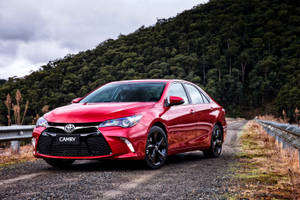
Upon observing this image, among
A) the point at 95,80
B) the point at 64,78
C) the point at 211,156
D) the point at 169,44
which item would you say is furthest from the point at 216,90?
the point at 211,156

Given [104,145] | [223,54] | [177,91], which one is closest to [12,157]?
[104,145]

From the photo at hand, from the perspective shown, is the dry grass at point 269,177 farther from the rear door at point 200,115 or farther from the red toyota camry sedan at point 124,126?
the red toyota camry sedan at point 124,126

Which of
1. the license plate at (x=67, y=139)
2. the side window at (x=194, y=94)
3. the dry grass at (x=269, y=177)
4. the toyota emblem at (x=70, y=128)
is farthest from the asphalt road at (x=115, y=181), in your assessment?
the side window at (x=194, y=94)

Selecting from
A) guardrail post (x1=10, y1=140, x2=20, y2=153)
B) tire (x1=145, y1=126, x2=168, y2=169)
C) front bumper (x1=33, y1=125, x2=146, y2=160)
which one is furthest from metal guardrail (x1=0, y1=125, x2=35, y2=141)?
tire (x1=145, y1=126, x2=168, y2=169)

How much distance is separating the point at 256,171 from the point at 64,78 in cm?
5818

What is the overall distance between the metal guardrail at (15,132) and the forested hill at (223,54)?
199 feet

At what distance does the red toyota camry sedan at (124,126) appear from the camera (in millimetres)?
5527

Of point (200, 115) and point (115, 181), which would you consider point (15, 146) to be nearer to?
point (200, 115)

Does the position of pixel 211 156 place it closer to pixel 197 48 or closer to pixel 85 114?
pixel 85 114

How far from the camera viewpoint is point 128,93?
Result: 269 inches

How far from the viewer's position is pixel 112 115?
5637 millimetres

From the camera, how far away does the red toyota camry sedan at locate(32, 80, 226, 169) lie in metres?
5.53

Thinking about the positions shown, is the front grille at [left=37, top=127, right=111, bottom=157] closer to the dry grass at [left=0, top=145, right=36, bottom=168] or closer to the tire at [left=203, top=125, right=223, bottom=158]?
the dry grass at [left=0, top=145, right=36, bottom=168]

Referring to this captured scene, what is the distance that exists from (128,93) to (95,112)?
4.00ft
